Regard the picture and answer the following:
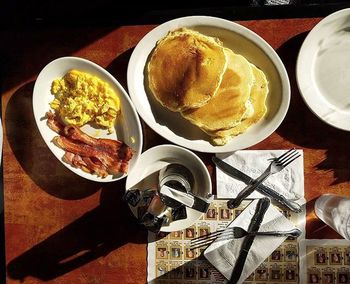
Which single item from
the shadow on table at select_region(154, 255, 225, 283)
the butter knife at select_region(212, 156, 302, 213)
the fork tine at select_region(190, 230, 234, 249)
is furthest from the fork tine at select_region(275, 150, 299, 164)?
the shadow on table at select_region(154, 255, 225, 283)

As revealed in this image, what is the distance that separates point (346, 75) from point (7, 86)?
52.6 inches

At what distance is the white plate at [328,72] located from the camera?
77.1 inches

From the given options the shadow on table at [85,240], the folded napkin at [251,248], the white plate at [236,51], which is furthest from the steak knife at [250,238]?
the shadow on table at [85,240]

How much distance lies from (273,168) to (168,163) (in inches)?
16.1

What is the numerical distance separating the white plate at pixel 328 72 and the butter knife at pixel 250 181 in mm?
338

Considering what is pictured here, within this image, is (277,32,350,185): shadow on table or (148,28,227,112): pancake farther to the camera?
(277,32,350,185): shadow on table

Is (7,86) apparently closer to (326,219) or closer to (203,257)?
(203,257)

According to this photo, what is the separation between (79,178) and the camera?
2113 millimetres

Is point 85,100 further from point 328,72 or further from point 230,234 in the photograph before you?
point 328,72

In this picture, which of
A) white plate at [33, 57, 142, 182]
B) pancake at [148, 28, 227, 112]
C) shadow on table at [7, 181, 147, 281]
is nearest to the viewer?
pancake at [148, 28, 227, 112]

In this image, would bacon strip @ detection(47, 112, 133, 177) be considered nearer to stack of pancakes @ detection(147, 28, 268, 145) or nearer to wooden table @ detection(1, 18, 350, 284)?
wooden table @ detection(1, 18, 350, 284)

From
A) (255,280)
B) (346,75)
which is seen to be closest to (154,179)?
(255,280)

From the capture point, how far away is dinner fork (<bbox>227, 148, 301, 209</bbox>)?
2008 millimetres

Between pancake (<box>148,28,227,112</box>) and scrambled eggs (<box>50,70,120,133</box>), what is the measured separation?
0.58 feet
